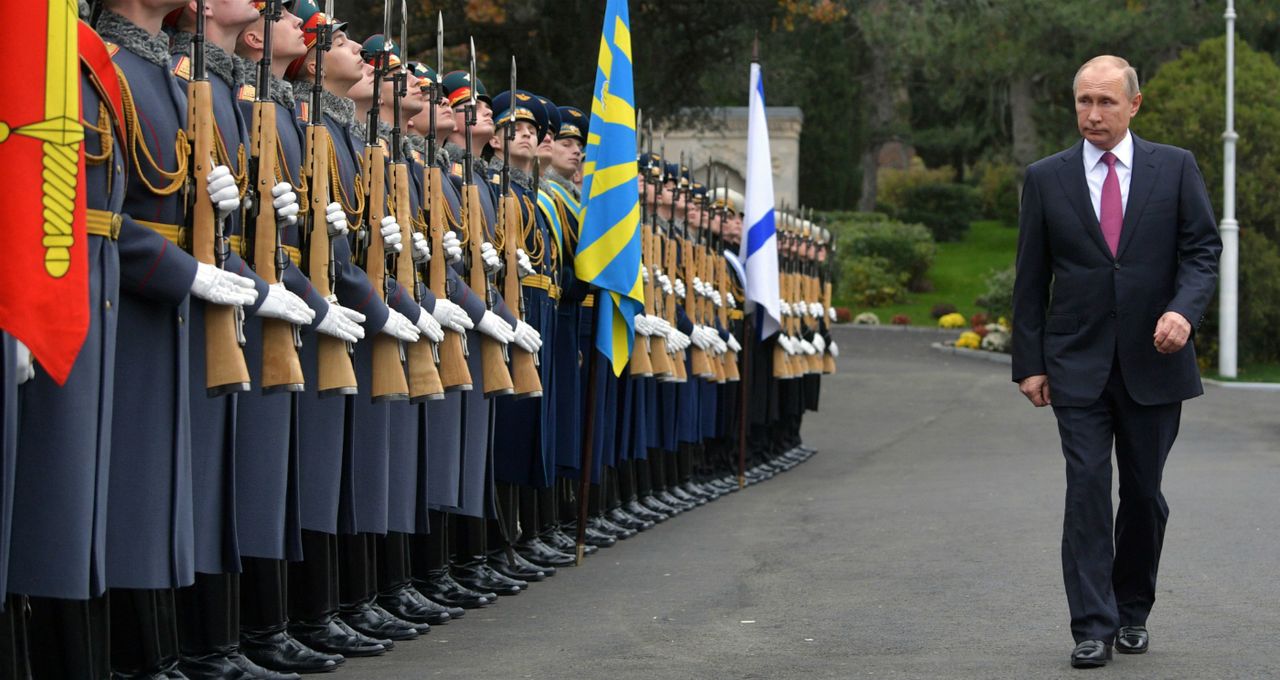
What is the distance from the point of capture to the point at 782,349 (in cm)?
1516

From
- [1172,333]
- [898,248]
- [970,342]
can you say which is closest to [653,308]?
[1172,333]

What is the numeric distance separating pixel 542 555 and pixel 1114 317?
3521mm

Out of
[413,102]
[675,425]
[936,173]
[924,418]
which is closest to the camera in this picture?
[413,102]

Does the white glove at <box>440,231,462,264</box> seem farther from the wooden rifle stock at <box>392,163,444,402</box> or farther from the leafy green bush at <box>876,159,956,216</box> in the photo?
the leafy green bush at <box>876,159,956,216</box>

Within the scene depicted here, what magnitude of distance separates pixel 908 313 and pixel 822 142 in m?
13.0

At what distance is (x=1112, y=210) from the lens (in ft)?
20.7

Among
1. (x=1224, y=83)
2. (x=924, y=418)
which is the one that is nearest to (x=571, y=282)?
(x=924, y=418)

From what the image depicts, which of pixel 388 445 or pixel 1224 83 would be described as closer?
pixel 388 445

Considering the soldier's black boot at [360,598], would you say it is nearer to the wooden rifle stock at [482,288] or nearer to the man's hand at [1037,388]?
the wooden rifle stock at [482,288]

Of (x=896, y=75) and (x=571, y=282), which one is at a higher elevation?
(x=896, y=75)

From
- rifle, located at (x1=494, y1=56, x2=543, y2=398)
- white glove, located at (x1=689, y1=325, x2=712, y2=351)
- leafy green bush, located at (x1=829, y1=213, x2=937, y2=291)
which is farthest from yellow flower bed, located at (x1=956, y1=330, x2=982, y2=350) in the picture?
rifle, located at (x1=494, y1=56, x2=543, y2=398)

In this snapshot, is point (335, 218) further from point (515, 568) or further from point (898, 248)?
point (898, 248)

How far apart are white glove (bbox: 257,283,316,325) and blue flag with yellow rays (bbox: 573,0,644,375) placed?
142 inches

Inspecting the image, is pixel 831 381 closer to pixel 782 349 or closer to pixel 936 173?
pixel 782 349
